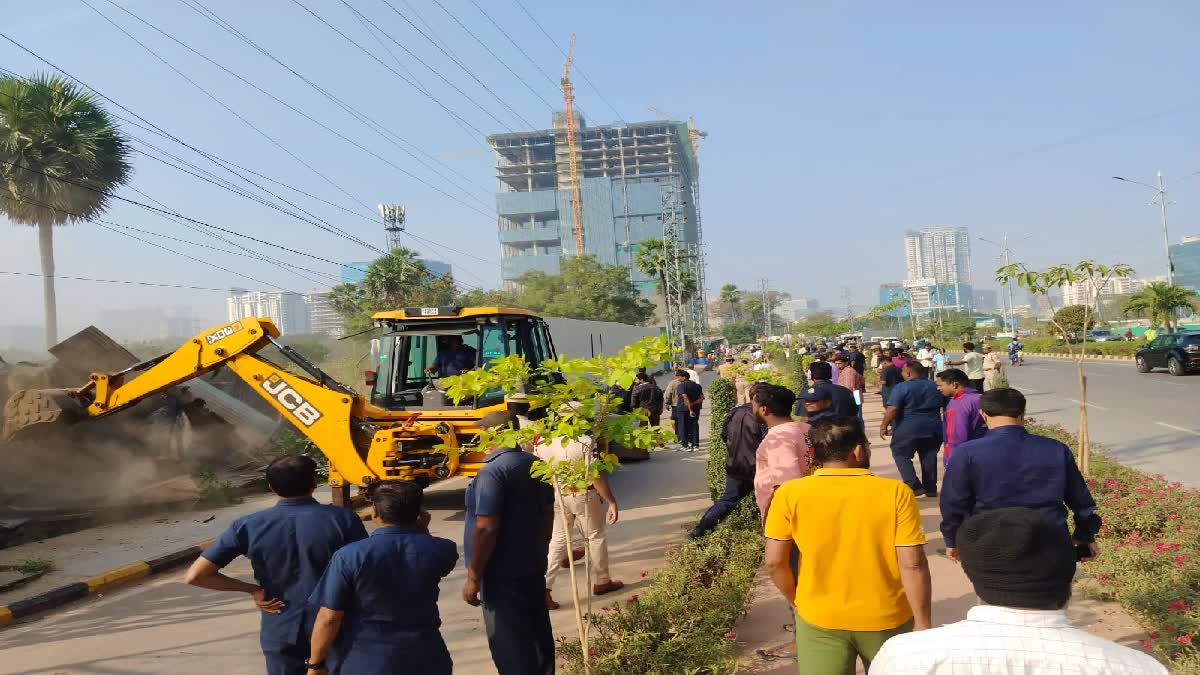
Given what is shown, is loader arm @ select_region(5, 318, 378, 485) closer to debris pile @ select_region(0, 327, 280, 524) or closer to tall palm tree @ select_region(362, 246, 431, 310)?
debris pile @ select_region(0, 327, 280, 524)

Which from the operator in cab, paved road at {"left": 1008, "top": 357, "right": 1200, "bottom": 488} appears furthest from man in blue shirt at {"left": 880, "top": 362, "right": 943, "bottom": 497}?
the operator in cab

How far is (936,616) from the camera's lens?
583 centimetres

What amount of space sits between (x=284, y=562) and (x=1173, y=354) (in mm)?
29979

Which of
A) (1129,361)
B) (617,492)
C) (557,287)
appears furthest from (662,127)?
(617,492)

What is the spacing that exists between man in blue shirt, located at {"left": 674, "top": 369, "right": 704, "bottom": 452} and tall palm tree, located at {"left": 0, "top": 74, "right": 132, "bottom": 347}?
59.7ft

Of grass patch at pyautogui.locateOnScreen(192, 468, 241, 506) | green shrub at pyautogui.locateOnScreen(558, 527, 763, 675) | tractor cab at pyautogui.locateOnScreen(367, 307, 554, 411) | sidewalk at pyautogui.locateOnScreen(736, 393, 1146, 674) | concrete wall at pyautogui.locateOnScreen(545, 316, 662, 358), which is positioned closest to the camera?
green shrub at pyautogui.locateOnScreen(558, 527, 763, 675)

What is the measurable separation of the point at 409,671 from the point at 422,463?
681 centimetres

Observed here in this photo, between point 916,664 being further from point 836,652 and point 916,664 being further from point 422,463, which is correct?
point 422,463

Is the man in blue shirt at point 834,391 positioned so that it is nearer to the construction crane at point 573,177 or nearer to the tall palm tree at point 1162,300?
the tall palm tree at point 1162,300

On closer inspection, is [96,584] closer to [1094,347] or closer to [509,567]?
[509,567]

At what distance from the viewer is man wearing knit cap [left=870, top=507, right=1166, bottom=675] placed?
1.83 m

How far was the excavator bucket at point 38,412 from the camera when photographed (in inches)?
402

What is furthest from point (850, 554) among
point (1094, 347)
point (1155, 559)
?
point (1094, 347)

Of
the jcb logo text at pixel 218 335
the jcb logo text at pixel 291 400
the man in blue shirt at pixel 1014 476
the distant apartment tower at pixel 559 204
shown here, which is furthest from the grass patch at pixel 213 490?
the distant apartment tower at pixel 559 204
